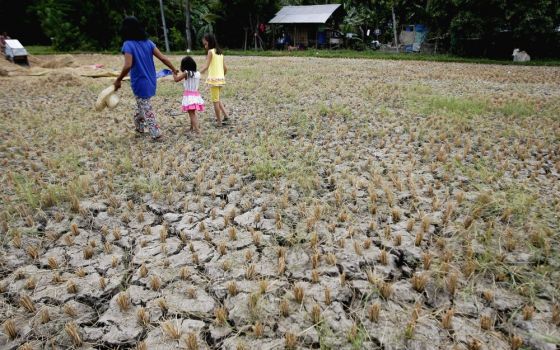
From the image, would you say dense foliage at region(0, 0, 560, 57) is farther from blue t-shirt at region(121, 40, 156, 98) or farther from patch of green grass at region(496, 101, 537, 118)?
blue t-shirt at region(121, 40, 156, 98)

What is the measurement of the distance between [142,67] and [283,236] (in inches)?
142

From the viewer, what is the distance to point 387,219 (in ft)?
10.3

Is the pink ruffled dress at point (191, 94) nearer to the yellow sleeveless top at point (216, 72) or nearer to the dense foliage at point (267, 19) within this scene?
the yellow sleeveless top at point (216, 72)

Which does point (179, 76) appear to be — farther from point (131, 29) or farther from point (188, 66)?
point (131, 29)

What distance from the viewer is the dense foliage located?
674 inches

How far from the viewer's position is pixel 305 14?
2706 centimetres

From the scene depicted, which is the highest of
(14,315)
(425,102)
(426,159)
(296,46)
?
(296,46)

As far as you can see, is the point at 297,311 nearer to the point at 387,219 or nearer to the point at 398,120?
the point at 387,219

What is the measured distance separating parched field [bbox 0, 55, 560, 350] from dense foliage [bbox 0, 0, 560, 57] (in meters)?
14.5

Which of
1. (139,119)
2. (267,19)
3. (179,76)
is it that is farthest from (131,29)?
(267,19)

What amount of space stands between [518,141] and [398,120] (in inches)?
74.4

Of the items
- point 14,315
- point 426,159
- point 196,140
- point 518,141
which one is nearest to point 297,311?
point 14,315

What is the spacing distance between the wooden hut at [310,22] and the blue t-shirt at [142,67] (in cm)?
2288

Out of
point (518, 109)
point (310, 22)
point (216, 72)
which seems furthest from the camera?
point (310, 22)
